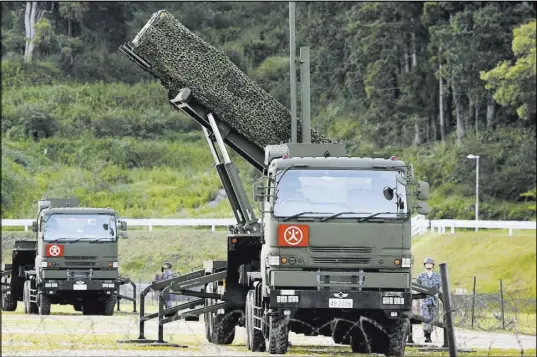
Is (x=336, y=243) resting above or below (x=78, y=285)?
above

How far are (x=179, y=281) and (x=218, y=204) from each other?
A: 193ft

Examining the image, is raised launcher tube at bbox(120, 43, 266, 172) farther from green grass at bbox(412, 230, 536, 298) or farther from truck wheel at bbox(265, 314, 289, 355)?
green grass at bbox(412, 230, 536, 298)

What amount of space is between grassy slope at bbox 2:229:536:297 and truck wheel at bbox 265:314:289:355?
19.9 meters

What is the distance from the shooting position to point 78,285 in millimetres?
36156

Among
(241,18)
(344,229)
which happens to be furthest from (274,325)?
(241,18)

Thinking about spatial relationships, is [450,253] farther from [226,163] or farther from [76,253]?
[226,163]

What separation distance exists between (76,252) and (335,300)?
15.7 m

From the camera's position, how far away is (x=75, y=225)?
35.8 metres

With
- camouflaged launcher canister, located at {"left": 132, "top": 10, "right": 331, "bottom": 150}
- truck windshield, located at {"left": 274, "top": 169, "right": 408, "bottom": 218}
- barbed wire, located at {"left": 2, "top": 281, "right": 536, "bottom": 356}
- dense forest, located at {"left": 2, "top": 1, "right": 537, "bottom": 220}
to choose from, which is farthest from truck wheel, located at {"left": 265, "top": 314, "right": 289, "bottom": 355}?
dense forest, located at {"left": 2, "top": 1, "right": 537, "bottom": 220}

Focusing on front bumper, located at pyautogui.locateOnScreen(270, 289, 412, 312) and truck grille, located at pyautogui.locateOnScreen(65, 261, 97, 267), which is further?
truck grille, located at pyautogui.locateOnScreen(65, 261, 97, 267)

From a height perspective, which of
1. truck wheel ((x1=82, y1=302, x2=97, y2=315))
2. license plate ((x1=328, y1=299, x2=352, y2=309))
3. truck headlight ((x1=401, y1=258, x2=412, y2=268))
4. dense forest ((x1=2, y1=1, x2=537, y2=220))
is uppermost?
dense forest ((x1=2, y1=1, x2=537, y2=220))

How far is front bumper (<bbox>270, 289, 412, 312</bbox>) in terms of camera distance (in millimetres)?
21344

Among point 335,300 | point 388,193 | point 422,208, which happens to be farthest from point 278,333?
point 422,208

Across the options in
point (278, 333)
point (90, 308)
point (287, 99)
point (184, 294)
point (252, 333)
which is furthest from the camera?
point (287, 99)
